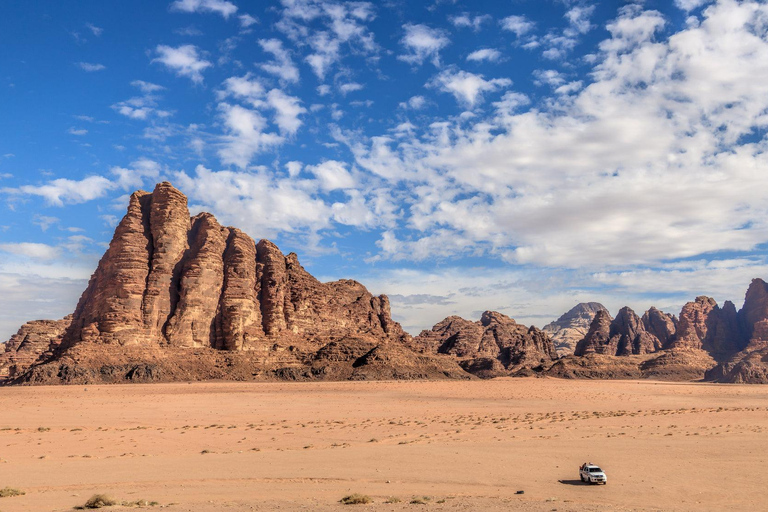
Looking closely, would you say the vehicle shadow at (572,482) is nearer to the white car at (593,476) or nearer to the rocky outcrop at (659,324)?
the white car at (593,476)

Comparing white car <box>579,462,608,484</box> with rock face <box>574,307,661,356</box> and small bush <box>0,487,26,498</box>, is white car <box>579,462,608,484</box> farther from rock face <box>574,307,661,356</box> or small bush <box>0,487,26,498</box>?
rock face <box>574,307,661,356</box>

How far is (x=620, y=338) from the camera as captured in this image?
497 ft

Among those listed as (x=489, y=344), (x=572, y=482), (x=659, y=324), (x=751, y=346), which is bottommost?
(x=572, y=482)

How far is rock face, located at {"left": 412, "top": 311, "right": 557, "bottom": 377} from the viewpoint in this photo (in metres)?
115

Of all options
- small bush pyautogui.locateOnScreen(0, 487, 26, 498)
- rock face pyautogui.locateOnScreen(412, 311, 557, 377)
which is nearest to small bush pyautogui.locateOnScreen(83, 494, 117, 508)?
small bush pyautogui.locateOnScreen(0, 487, 26, 498)

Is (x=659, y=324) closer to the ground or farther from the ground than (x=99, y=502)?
farther from the ground

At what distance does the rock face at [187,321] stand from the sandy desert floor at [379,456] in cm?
2651

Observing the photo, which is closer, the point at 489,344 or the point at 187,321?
the point at 187,321

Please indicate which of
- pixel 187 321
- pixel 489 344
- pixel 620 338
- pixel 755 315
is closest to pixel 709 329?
pixel 755 315

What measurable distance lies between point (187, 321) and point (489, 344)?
8130 centimetres

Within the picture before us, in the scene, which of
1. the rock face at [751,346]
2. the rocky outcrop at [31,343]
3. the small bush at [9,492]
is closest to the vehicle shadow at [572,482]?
the small bush at [9,492]

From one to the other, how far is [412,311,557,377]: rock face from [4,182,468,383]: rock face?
1923 centimetres

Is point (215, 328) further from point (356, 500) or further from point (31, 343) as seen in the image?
point (356, 500)

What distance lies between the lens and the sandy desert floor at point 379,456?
14.9m
